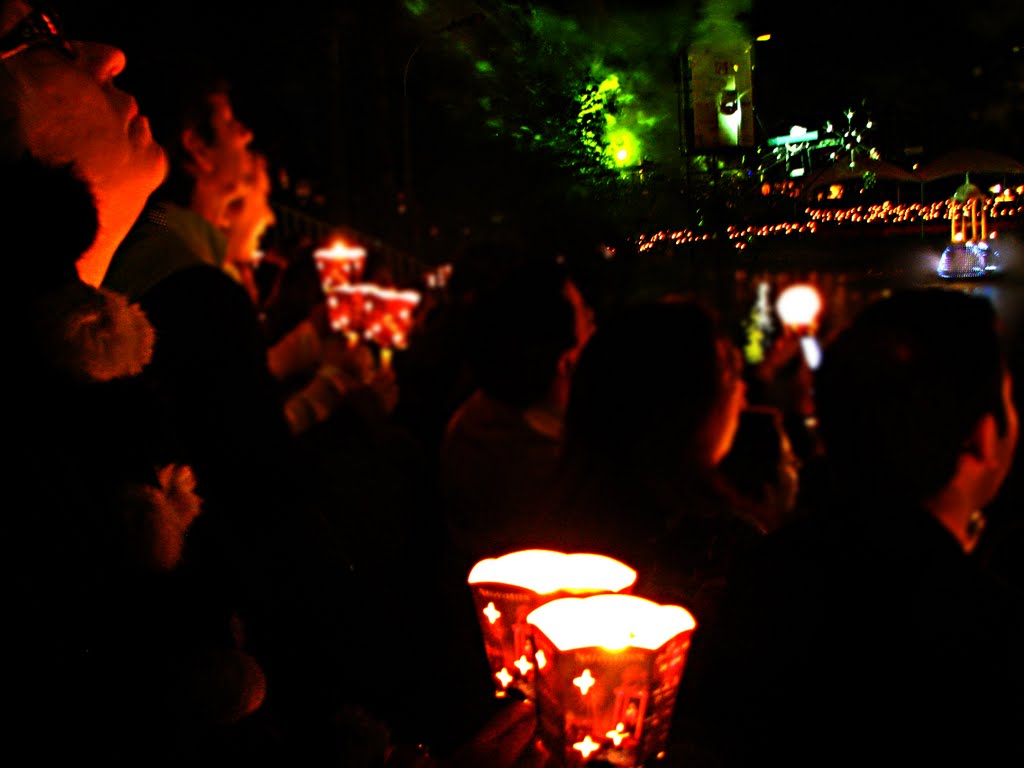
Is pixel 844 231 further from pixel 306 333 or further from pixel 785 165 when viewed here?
pixel 306 333

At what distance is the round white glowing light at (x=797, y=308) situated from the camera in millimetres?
3121

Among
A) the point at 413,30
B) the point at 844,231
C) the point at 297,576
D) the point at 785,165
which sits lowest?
the point at 297,576

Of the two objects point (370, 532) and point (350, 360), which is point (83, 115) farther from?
point (350, 360)

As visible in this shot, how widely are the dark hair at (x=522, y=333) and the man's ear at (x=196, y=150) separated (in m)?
1.24

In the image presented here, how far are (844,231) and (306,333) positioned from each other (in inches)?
136

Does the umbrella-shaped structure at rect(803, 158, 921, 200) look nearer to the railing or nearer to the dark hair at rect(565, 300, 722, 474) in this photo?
the dark hair at rect(565, 300, 722, 474)

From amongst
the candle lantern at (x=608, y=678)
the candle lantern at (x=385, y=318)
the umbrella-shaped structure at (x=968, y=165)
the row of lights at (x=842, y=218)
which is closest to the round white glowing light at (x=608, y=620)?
the candle lantern at (x=608, y=678)

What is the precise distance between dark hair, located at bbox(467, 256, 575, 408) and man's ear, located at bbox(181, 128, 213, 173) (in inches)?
48.8

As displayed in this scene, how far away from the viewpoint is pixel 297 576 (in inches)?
79.1

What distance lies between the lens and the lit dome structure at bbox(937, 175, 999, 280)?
5.05 feet

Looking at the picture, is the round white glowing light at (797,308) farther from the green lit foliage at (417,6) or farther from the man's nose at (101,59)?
the man's nose at (101,59)

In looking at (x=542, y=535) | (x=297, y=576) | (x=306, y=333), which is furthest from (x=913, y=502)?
(x=306, y=333)

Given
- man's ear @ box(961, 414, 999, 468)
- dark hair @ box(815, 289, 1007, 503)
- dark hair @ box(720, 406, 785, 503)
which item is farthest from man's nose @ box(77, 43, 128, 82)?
dark hair @ box(720, 406, 785, 503)

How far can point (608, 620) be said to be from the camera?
1428 millimetres
